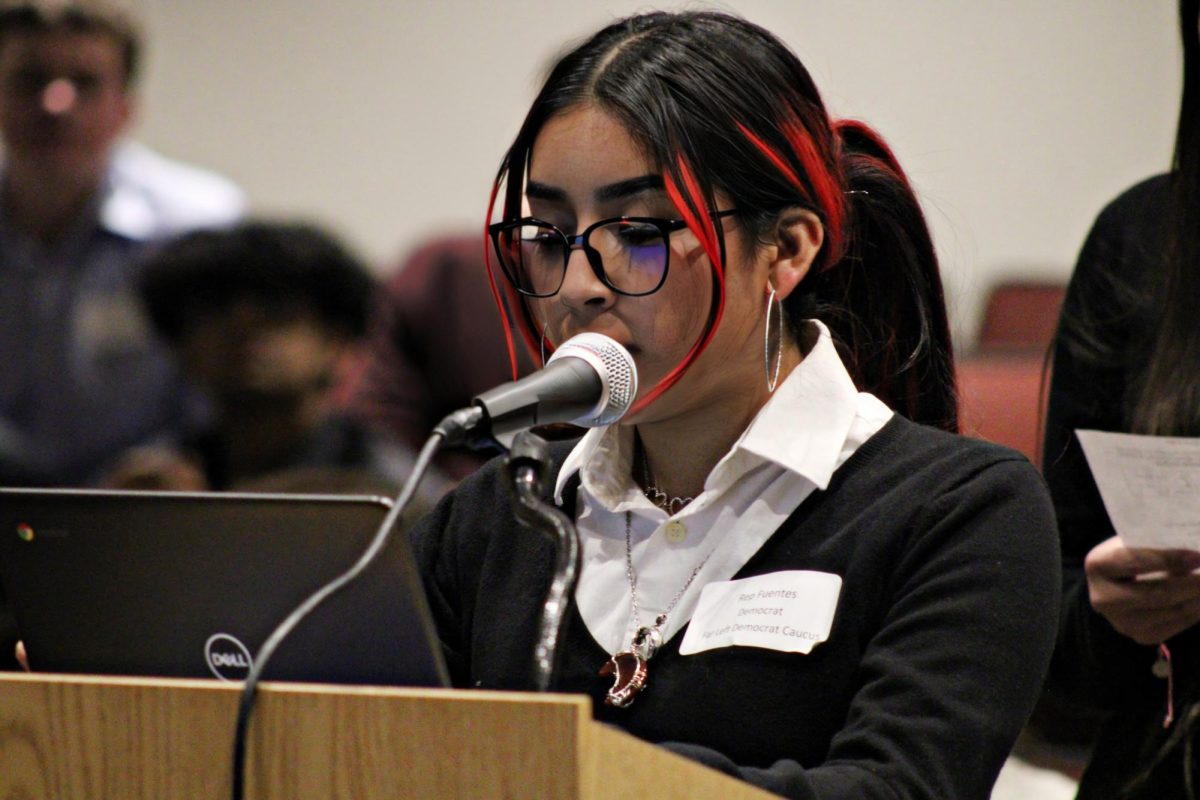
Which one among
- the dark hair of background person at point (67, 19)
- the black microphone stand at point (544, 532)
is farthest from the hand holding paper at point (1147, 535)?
the dark hair of background person at point (67, 19)

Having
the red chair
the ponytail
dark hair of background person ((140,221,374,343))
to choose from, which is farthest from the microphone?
dark hair of background person ((140,221,374,343))

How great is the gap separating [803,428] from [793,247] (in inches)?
7.3

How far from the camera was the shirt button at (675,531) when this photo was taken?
144 cm

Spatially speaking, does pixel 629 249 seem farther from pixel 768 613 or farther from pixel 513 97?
pixel 513 97

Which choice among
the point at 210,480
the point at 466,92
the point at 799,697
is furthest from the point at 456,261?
the point at 799,697

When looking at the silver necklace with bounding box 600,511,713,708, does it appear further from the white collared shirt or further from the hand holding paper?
the hand holding paper

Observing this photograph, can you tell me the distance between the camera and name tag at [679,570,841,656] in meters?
1.29

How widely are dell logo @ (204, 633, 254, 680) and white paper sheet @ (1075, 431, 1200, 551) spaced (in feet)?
2.33

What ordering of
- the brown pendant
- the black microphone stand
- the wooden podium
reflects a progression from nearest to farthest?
the wooden podium
the black microphone stand
the brown pendant

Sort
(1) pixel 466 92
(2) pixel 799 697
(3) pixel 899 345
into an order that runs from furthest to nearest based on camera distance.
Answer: (1) pixel 466 92
(3) pixel 899 345
(2) pixel 799 697

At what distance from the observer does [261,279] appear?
3633 millimetres

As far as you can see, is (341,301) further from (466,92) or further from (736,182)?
(736,182)

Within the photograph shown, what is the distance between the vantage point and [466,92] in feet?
15.6

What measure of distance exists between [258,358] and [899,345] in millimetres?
2296
